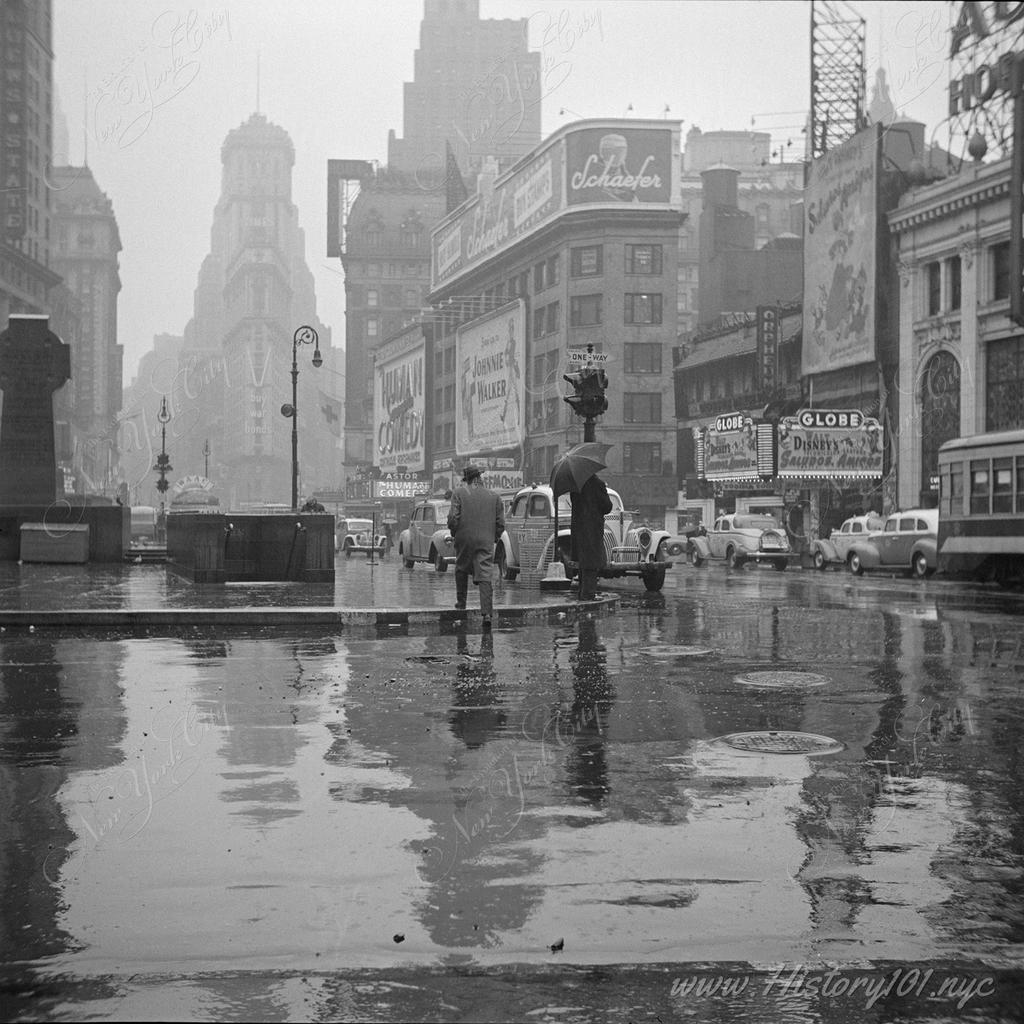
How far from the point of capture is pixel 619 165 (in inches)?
A: 3725

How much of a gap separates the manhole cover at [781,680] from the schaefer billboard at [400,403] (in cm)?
10719

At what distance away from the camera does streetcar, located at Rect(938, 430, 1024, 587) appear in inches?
1168

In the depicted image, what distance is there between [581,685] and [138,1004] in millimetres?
7378

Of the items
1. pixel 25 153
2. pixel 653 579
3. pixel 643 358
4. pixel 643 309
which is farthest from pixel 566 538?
pixel 25 153

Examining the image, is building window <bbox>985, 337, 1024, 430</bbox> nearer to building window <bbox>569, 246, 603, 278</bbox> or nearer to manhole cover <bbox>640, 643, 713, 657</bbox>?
manhole cover <bbox>640, 643, 713, 657</bbox>

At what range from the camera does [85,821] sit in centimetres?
613

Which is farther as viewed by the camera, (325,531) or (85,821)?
(325,531)

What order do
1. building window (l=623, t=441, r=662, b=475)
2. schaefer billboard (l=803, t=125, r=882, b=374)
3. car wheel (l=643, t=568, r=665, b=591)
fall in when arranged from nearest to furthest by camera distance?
car wheel (l=643, t=568, r=665, b=591)
schaefer billboard (l=803, t=125, r=882, b=374)
building window (l=623, t=441, r=662, b=475)

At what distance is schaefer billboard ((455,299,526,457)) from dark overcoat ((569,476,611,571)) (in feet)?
253

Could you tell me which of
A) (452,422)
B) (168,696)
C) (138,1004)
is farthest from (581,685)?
(452,422)

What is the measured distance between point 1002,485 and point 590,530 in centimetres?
1304

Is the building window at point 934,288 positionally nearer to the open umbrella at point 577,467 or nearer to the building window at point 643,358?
the open umbrella at point 577,467

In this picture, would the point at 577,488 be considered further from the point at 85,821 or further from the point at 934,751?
the point at 85,821

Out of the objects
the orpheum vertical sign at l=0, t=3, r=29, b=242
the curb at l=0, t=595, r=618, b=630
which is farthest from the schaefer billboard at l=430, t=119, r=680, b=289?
the curb at l=0, t=595, r=618, b=630
